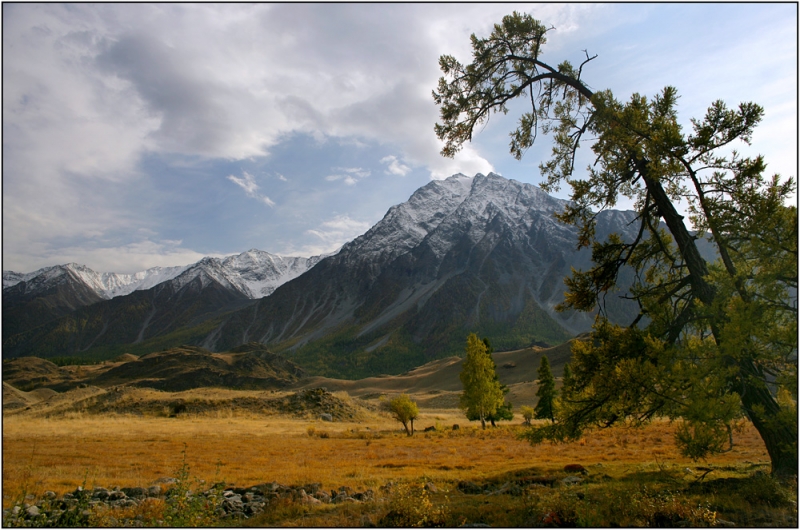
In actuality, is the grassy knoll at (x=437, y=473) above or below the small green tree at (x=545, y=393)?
above

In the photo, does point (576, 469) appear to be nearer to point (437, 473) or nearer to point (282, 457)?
point (437, 473)

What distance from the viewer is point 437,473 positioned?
17.5m

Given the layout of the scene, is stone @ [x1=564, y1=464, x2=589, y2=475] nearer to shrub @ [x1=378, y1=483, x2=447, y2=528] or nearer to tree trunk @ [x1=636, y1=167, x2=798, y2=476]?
tree trunk @ [x1=636, y1=167, x2=798, y2=476]

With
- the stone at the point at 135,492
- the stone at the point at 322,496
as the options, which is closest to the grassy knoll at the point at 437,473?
the stone at the point at 322,496

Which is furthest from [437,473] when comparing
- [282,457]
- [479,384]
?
[479,384]

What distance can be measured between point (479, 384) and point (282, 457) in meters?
26.5

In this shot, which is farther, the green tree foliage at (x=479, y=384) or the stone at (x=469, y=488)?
the green tree foliage at (x=479, y=384)

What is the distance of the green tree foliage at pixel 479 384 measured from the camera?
45.1 metres

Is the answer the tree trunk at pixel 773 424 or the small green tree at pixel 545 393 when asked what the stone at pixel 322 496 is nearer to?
the tree trunk at pixel 773 424

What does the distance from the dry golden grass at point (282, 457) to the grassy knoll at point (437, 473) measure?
80 millimetres

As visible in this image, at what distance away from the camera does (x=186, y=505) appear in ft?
30.5

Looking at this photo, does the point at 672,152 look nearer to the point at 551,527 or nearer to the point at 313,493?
the point at 551,527

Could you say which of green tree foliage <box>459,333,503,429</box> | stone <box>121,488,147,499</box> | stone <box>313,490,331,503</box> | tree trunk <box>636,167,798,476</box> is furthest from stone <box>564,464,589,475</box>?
green tree foliage <box>459,333,503,429</box>

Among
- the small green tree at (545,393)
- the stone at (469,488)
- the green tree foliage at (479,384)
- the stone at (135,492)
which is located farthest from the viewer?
the small green tree at (545,393)
